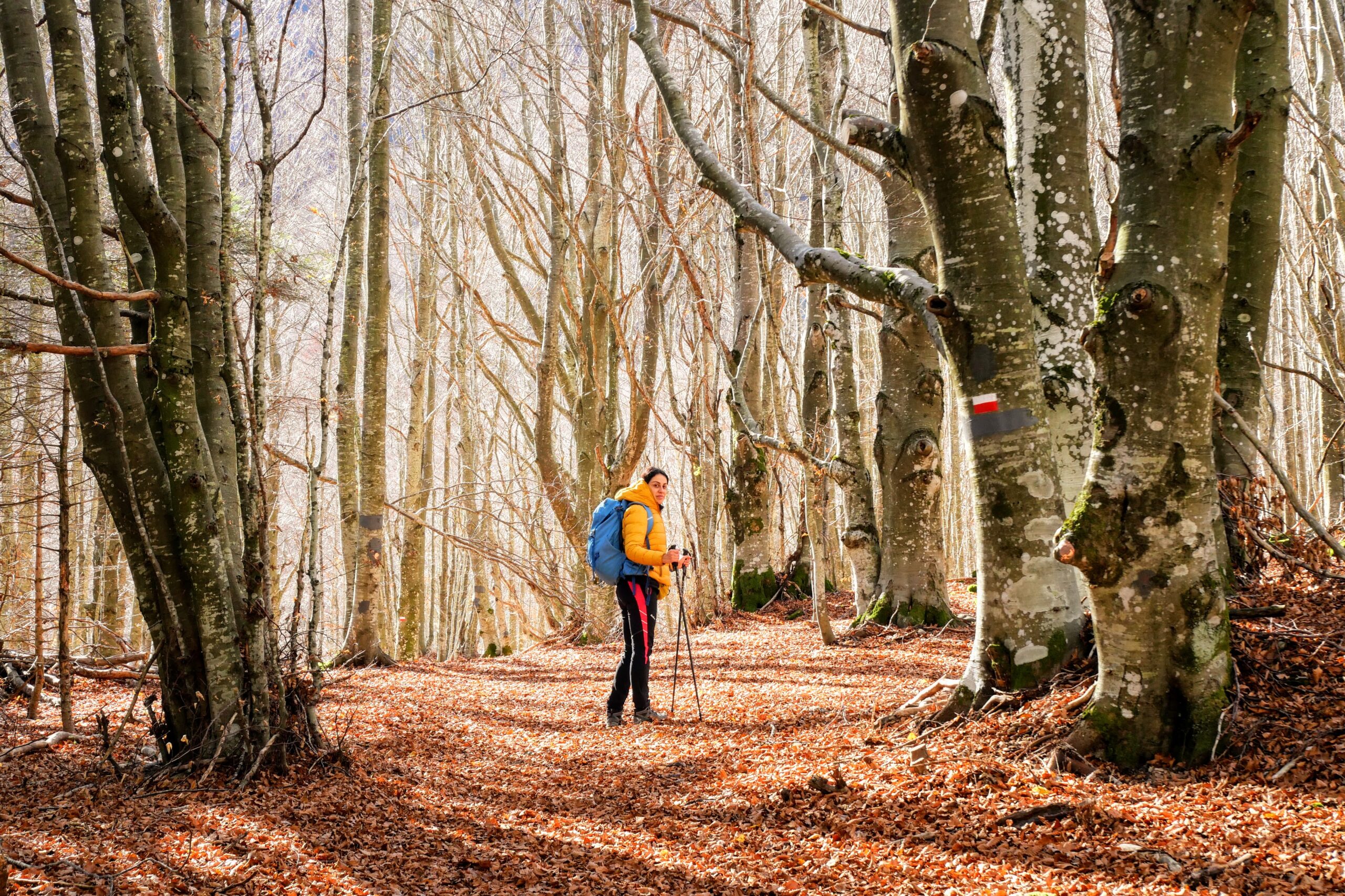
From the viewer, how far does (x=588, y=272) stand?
11625 millimetres

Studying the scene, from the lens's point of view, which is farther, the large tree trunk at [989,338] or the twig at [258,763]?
the twig at [258,763]

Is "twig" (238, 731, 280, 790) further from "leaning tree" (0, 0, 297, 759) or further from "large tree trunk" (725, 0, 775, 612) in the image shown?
"large tree trunk" (725, 0, 775, 612)

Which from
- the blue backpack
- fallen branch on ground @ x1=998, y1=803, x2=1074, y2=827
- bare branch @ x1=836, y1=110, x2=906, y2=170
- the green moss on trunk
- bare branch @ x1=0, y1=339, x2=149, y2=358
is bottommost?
fallen branch on ground @ x1=998, y1=803, x2=1074, y2=827

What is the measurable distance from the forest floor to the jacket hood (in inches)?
59.3

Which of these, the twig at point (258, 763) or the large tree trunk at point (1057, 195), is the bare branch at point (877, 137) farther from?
the twig at point (258, 763)

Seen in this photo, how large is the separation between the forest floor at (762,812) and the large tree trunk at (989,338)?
0.89 ft

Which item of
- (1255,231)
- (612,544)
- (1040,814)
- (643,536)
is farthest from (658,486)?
(1255,231)

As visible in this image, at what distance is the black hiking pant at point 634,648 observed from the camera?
5.53 meters

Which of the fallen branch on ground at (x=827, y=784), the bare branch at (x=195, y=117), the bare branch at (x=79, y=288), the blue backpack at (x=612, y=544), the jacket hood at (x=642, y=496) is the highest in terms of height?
the bare branch at (x=195, y=117)

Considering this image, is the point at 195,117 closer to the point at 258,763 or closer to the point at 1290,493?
the point at 258,763

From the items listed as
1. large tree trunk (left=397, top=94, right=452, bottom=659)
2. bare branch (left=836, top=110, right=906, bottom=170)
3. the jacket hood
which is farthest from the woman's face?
large tree trunk (left=397, top=94, right=452, bottom=659)

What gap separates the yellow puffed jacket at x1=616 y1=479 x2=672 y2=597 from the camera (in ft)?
18.2

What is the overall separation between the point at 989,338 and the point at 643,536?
106 inches

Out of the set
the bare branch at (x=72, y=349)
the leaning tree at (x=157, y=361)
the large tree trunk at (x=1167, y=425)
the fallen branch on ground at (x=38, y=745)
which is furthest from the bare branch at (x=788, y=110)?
the fallen branch on ground at (x=38, y=745)
